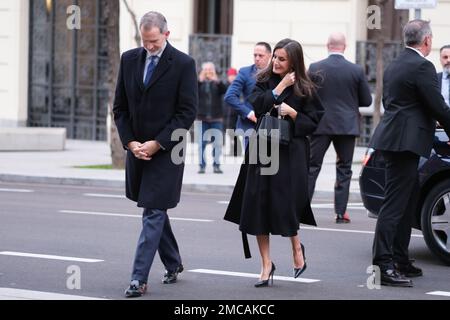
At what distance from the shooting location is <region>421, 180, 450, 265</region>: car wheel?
9.60 meters

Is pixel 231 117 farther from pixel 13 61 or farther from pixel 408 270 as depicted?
pixel 408 270

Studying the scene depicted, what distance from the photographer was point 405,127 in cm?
858

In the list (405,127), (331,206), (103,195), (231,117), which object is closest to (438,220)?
(405,127)

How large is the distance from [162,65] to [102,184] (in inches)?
367

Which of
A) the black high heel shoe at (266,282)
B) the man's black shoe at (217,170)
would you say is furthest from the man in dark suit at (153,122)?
the man's black shoe at (217,170)

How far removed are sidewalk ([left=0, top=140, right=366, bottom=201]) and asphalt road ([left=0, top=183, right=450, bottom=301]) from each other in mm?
2217

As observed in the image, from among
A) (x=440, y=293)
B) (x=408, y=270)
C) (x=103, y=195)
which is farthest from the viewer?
(x=103, y=195)

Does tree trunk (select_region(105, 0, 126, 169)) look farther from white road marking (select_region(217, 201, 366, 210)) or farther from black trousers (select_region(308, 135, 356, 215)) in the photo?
black trousers (select_region(308, 135, 356, 215))

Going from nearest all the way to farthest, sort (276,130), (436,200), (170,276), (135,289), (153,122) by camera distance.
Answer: (135,289) < (153,122) < (276,130) < (170,276) < (436,200)

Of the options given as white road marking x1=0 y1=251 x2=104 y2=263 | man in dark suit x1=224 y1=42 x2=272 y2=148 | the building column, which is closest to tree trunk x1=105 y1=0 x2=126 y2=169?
man in dark suit x1=224 y1=42 x2=272 y2=148

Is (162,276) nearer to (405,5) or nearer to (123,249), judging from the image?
(123,249)

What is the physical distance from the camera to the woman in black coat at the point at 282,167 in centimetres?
849

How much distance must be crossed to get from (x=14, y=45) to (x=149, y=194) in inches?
733

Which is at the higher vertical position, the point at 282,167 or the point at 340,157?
the point at 282,167
